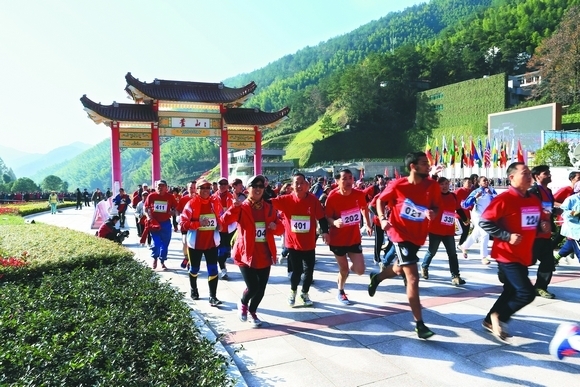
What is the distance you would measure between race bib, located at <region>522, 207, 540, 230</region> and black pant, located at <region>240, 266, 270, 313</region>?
2.74 meters

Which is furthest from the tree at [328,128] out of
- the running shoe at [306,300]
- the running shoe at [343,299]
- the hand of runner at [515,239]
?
the hand of runner at [515,239]

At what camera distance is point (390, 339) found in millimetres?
4340

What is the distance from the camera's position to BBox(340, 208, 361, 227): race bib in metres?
5.57

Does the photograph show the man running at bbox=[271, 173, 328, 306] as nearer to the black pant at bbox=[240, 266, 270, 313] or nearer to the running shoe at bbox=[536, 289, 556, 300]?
the black pant at bbox=[240, 266, 270, 313]

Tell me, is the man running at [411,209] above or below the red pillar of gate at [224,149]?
below

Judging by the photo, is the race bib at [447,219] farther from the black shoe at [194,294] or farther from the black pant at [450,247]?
the black shoe at [194,294]

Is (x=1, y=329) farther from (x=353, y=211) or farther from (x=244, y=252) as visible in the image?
(x=353, y=211)

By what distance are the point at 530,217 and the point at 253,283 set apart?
298 cm

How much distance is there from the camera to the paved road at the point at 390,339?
3.54 m

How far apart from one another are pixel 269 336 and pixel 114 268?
2.74 metres

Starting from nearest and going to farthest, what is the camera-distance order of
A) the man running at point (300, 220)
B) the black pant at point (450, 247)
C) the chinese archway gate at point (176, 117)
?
the man running at point (300, 220) < the black pant at point (450, 247) < the chinese archway gate at point (176, 117)

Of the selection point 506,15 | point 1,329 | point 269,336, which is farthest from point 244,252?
point 506,15

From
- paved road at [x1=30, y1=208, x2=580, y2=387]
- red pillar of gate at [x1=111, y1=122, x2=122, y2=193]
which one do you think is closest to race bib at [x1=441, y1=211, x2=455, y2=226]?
paved road at [x1=30, y1=208, x2=580, y2=387]

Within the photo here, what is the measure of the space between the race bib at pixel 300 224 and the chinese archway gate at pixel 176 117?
18.0 metres
